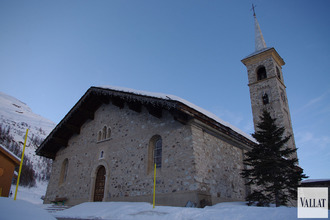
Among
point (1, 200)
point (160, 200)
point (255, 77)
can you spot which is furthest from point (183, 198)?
point (255, 77)

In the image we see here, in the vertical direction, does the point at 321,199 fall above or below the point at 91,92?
below

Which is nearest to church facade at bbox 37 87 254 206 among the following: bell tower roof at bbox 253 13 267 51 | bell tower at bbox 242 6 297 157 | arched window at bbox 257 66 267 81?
bell tower at bbox 242 6 297 157

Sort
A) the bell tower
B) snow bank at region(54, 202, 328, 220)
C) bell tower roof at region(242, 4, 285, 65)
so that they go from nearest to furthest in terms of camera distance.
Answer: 1. snow bank at region(54, 202, 328, 220)
2. the bell tower
3. bell tower roof at region(242, 4, 285, 65)

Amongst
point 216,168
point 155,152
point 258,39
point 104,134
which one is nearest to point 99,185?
point 104,134

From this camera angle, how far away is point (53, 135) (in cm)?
1623

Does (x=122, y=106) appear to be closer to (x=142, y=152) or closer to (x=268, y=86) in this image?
(x=142, y=152)

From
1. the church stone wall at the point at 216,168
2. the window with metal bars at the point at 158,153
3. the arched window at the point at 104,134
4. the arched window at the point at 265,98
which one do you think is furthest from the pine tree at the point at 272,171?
the arched window at the point at 265,98

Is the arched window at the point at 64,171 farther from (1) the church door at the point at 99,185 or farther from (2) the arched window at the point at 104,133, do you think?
(2) the arched window at the point at 104,133

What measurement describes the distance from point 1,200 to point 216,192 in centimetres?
891

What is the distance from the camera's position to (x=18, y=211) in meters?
3.31

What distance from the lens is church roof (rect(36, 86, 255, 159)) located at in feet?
34.4

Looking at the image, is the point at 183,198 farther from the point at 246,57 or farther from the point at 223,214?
the point at 246,57

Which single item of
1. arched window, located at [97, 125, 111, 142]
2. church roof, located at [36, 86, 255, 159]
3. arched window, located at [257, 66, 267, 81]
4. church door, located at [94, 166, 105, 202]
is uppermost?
arched window, located at [257, 66, 267, 81]

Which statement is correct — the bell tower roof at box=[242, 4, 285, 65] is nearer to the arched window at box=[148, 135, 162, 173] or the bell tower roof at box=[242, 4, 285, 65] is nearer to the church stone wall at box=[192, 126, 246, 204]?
the church stone wall at box=[192, 126, 246, 204]
